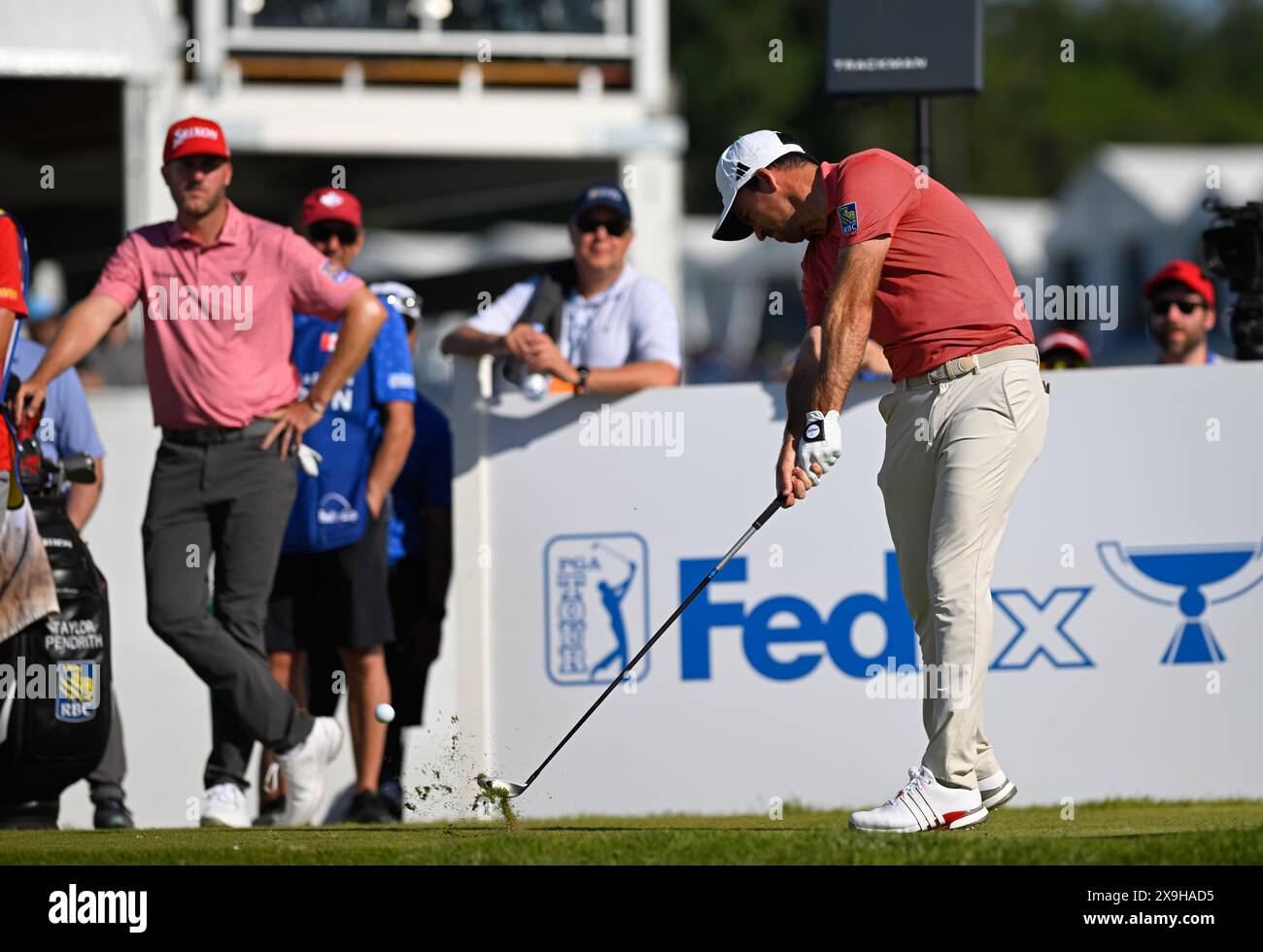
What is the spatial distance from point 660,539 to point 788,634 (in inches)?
25.2

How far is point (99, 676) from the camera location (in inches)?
289

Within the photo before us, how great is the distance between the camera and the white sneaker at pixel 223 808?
741 cm

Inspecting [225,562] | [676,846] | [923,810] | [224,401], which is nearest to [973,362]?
[923,810]

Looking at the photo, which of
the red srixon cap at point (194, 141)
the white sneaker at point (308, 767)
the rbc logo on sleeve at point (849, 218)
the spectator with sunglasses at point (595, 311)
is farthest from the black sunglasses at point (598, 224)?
the rbc logo on sleeve at point (849, 218)

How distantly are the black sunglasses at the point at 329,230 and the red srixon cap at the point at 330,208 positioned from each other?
19 millimetres

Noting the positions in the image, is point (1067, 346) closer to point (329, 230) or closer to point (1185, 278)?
point (1185, 278)

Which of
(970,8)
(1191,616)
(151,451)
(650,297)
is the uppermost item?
(970,8)

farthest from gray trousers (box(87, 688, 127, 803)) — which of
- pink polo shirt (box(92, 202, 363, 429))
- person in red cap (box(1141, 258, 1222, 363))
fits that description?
person in red cap (box(1141, 258, 1222, 363))

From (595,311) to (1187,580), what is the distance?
266 centimetres

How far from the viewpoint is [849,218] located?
5535 millimetres

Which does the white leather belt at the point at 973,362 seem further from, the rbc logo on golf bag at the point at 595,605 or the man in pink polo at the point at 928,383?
the rbc logo on golf bag at the point at 595,605

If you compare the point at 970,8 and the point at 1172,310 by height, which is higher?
the point at 970,8
